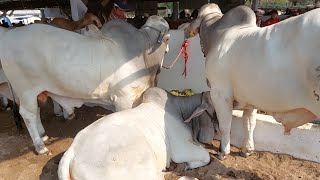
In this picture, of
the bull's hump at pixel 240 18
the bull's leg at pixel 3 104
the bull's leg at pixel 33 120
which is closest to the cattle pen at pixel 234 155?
the bull's leg at pixel 33 120

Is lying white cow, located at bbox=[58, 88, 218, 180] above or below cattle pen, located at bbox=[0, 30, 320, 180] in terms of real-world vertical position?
above

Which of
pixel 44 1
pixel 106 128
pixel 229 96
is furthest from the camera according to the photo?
pixel 44 1

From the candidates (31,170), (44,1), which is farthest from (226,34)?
(44,1)

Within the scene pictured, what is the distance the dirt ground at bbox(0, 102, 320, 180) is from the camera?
3.76 m

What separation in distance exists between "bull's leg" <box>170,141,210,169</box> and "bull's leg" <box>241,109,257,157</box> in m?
0.53

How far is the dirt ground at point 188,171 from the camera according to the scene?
3758mm

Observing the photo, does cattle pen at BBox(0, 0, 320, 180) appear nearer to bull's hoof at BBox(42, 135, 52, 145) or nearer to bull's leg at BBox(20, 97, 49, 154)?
bull's hoof at BBox(42, 135, 52, 145)

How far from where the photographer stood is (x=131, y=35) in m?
4.39

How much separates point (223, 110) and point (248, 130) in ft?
2.15

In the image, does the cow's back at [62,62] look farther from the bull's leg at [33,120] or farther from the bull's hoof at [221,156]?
the bull's hoof at [221,156]

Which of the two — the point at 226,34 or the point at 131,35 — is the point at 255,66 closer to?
the point at 226,34

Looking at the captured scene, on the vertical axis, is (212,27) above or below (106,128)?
above

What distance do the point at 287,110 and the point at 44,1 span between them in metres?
8.59

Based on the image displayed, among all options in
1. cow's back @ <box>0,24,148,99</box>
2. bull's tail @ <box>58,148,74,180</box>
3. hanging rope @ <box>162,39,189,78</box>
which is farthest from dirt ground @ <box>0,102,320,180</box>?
hanging rope @ <box>162,39,189,78</box>
